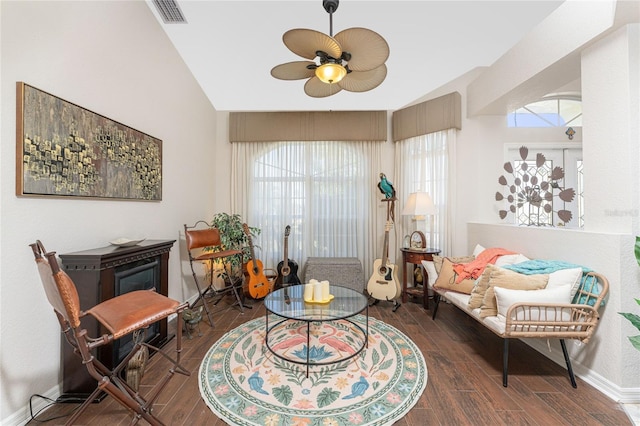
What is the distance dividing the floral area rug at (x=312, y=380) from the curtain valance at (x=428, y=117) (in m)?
2.69

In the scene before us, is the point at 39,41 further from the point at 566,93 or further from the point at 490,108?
the point at 566,93

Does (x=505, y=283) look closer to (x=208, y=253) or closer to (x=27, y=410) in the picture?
(x=208, y=253)

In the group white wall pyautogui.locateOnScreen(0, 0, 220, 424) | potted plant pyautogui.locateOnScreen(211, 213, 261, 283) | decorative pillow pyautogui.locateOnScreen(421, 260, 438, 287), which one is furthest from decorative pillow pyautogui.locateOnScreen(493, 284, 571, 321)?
white wall pyautogui.locateOnScreen(0, 0, 220, 424)

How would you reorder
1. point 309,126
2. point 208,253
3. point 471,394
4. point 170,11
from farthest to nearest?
point 309,126 → point 208,253 → point 170,11 → point 471,394

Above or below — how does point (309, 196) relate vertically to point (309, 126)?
below

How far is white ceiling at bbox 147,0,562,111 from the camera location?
7.13ft

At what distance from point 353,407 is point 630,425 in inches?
61.4

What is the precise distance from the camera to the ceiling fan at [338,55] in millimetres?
1469

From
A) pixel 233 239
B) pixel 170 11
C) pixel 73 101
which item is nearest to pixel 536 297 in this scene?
pixel 233 239

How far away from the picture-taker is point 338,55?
1.60 metres

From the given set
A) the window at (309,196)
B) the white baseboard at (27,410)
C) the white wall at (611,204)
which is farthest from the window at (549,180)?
the white baseboard at (27,410)

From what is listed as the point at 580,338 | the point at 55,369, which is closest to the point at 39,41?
the point at 55,369

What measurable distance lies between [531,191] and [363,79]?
2.24m

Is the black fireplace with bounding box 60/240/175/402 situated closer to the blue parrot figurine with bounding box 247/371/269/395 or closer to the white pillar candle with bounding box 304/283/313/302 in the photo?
the blue parrot figurine with bounding box 247/371/269/395
